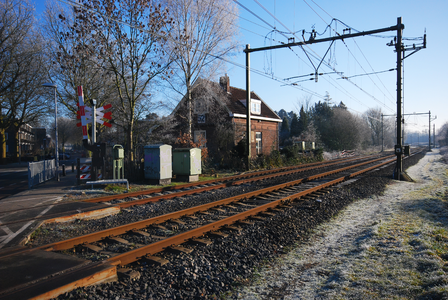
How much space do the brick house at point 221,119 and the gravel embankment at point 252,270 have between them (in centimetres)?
1537

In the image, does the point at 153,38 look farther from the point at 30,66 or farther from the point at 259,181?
the point at 30,66

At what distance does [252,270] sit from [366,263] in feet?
6.11

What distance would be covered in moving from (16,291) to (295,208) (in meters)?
6.92

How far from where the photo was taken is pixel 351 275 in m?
4.51

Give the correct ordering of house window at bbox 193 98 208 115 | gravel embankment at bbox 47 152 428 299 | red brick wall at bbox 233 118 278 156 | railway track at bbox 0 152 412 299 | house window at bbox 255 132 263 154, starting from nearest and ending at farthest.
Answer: gravel embankment at bbox 47 152 428 299, railway track at bbox 0 152 412 299, house window at bbox 193 98 208 115, red brick wall at bbox 233 118 278 156, house window at bbox 255 132 263 154

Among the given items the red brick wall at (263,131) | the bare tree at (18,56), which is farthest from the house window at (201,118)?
the bare tree at (18,56)

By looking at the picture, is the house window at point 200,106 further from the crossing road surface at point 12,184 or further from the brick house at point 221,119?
the crossing road surface at point 12,184

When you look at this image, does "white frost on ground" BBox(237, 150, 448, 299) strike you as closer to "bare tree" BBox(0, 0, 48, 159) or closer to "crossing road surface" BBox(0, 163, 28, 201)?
"crossing road surface" BBox(0, 163, 28, 201)

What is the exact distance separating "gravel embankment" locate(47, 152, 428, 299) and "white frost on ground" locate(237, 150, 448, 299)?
0.02 meters

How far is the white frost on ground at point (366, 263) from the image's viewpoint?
159 inches

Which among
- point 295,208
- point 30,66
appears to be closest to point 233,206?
point 295,208

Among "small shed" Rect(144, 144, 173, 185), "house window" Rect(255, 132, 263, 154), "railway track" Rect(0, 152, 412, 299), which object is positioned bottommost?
"railway track" Rect(0, 152, 412, 299)

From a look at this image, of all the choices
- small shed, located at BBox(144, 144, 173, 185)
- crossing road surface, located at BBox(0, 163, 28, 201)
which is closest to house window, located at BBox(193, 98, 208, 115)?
small shed, located at BBox(144, 144, 173, 185)

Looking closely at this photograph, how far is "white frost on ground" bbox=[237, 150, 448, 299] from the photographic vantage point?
4031 mm
